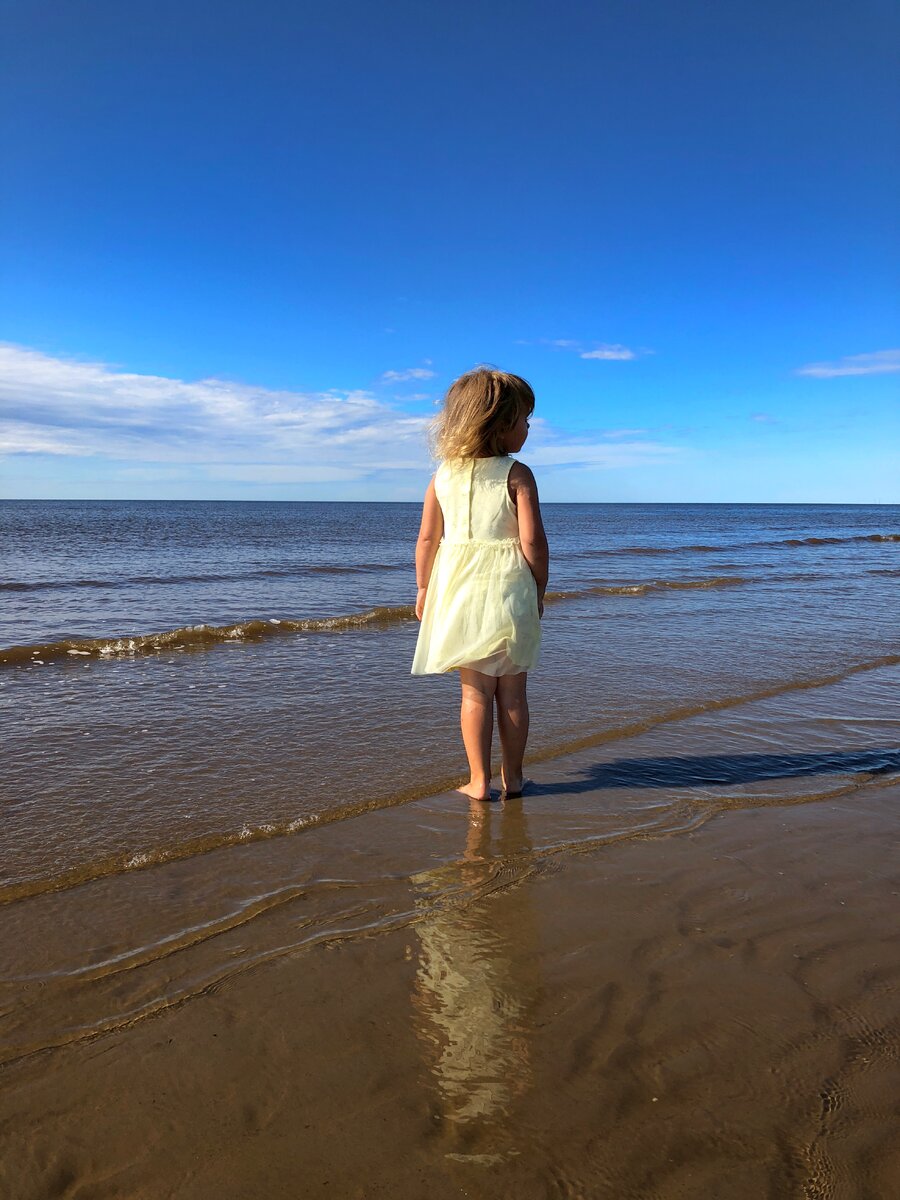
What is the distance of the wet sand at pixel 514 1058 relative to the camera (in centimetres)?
157

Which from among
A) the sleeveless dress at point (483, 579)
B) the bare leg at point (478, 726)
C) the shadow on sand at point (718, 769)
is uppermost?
A: the sleeveless dress at point (483, 579)

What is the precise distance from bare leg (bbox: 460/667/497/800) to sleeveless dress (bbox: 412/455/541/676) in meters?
0.09

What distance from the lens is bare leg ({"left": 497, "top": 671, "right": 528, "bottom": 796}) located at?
3863 millimetres

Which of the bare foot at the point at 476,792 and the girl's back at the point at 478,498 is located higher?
the girl's back at the point at 478,498

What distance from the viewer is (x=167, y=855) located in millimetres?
3154

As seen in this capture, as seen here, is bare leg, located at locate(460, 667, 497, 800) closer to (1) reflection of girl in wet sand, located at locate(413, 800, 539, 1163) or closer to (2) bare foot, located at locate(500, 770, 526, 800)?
(2) bare foot, located at locate(500, 770, 526, 800)

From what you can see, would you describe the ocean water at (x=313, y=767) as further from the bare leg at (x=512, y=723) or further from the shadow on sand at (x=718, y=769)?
the bare leg at (x=512, y=723)

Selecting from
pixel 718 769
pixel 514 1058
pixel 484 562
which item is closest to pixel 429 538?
pixel 484 562

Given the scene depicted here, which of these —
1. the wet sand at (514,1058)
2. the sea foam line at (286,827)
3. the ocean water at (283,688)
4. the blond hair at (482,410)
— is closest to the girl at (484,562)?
the blond hair at (482,410)

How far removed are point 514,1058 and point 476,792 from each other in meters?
1.93

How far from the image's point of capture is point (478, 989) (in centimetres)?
224

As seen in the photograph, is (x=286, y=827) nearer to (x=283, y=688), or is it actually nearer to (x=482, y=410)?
(x=482, y=410)

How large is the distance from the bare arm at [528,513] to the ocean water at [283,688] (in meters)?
1.41

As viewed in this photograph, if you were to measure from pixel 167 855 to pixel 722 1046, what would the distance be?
2.29m
